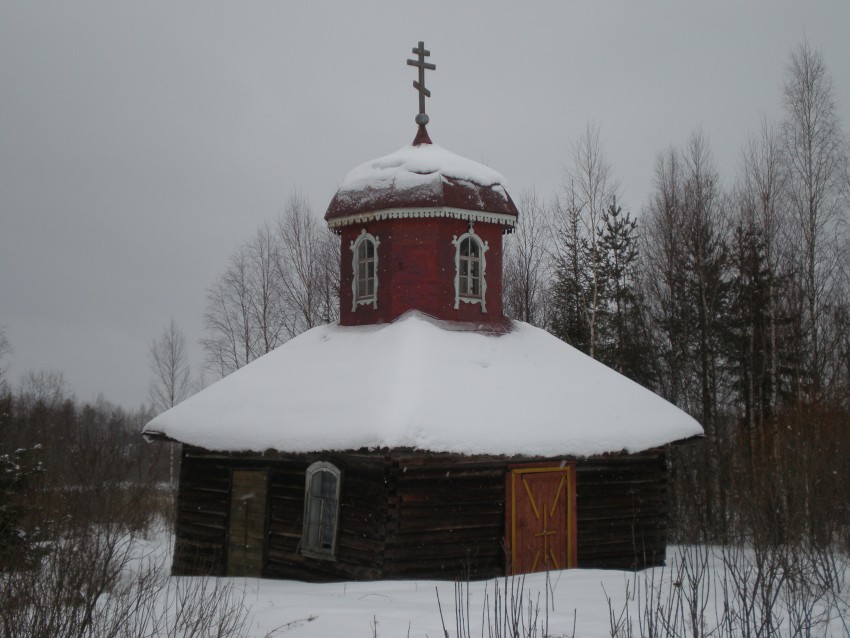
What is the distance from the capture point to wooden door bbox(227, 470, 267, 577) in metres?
11.9

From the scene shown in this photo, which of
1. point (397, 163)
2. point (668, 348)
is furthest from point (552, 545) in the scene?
point (668, 348)

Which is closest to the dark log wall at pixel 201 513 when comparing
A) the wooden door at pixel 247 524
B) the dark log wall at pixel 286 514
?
the dark log wall at pixel 286 514

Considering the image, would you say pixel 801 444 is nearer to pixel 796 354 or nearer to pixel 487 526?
pixel 487 526

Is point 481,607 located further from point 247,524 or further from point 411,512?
point 247,524

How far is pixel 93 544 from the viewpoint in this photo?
5.31 m

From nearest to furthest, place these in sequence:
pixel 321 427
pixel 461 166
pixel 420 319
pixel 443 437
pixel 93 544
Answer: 1. pixel 93 544
2. pixel 443 437
3. pixel 321 427
4. pixel 420 319
5. pixel 461 166

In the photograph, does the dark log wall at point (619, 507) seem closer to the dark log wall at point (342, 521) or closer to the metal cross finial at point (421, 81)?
the dark log wall at point (342, 521)

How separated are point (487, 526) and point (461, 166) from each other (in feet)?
21.8

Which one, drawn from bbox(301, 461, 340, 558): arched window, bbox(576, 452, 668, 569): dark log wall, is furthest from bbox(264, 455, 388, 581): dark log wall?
bbox(576, 452, 668, 569): dark log wall

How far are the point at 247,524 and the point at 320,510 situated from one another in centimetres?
166

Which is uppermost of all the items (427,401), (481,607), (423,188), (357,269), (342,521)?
(423,188)

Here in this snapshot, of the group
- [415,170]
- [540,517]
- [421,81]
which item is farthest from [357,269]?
[540,517]

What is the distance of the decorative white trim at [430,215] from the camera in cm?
1351

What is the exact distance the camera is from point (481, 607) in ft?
25.2
